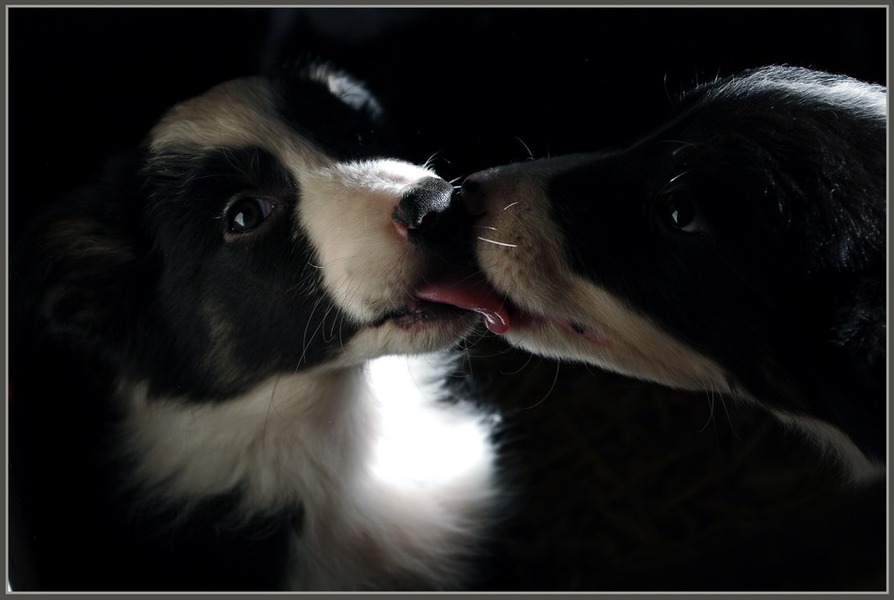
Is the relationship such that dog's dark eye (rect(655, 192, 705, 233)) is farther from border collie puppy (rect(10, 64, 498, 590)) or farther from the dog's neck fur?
the dog's neck fur

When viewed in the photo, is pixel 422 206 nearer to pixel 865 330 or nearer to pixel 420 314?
pixel 420 314

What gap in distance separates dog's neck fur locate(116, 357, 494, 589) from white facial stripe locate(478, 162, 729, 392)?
366 millimetres

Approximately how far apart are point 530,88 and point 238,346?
1.87ft

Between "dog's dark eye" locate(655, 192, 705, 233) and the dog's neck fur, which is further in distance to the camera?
the dog's neck fur

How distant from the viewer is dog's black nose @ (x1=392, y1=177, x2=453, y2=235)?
1.13m

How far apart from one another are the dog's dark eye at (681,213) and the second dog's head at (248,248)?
0.90 feet

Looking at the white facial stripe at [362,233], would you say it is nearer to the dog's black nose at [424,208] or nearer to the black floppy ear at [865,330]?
the dog's black nose at [424,208]

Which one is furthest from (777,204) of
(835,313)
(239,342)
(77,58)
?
(77,58)

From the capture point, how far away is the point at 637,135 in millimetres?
1199

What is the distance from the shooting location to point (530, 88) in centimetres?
122

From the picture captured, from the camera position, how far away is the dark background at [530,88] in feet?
3.69

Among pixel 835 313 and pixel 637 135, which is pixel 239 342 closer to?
pixel 637 135

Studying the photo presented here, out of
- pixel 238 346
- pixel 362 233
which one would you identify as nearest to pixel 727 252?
pixel 362 233

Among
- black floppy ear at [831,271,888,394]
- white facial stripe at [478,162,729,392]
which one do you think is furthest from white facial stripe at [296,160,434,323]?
black floppy ear at [831,271,888,394]
